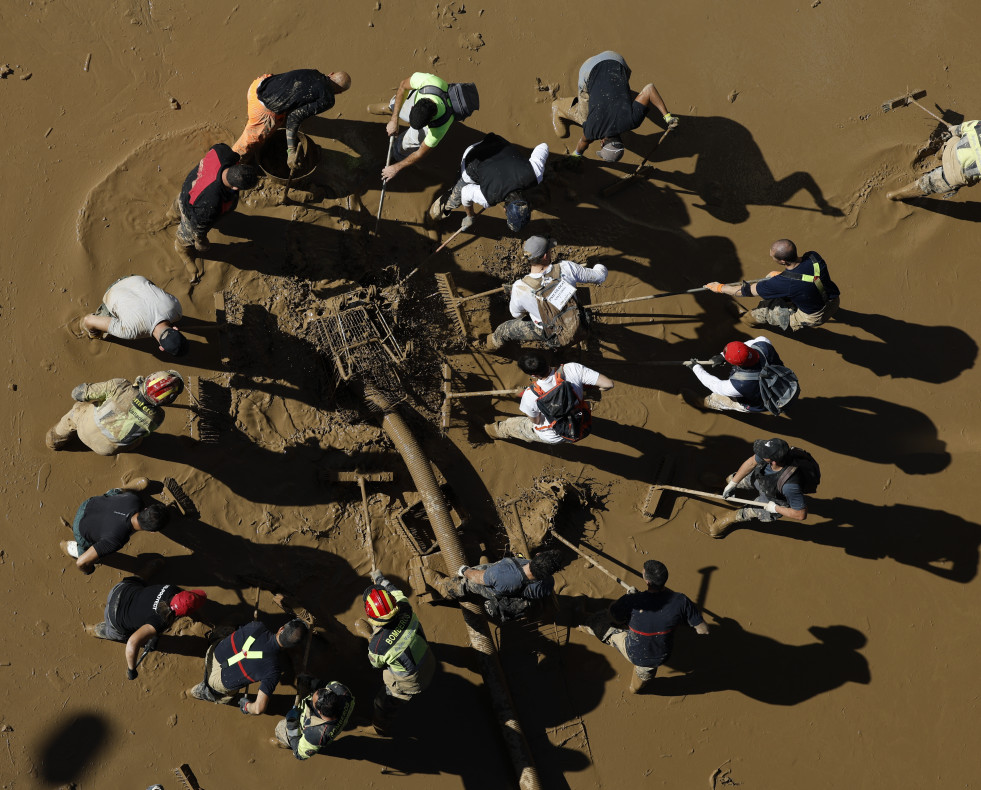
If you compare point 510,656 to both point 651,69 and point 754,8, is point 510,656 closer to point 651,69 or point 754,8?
point 651,69

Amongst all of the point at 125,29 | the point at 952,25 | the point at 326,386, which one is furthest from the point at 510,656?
the point at 952,25

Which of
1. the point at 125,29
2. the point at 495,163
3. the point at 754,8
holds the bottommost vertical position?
the point at 495,163

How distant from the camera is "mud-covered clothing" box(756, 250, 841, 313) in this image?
7.94 metres

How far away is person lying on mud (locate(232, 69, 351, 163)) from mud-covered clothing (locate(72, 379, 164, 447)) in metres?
2.79

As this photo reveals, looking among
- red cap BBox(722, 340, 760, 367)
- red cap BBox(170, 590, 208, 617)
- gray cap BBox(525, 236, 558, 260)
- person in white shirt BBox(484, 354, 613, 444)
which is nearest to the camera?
red cap BBox(170, 590, 208, 617)

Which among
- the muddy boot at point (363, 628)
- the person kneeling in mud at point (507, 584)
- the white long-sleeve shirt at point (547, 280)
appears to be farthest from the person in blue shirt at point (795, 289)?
the muddy boot at point (363, 628)

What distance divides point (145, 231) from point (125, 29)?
7.96ft

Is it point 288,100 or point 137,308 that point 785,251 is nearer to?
point 288,100

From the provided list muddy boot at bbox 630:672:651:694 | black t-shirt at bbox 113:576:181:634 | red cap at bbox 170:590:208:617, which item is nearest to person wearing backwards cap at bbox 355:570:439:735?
red cap at bbox 170:590:208:617

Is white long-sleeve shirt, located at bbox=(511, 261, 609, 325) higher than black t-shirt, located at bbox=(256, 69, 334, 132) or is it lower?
lower

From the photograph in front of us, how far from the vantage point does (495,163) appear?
778 centimetres

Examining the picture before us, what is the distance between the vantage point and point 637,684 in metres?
8.28

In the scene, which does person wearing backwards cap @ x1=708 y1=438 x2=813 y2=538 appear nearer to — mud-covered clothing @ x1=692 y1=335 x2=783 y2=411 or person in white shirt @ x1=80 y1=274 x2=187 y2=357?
mud-covered clothing @ x1=692 y1=335 x2=783 y2=411

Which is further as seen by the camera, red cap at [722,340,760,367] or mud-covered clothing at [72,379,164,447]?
red cap at [722,340,760,367]
